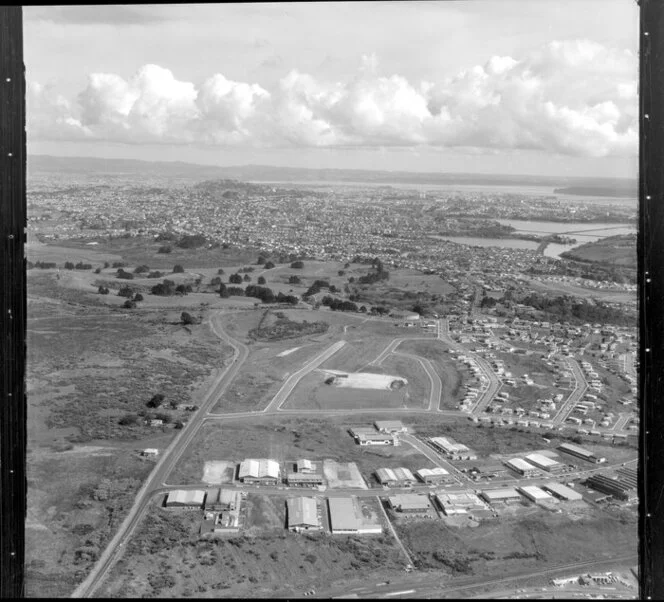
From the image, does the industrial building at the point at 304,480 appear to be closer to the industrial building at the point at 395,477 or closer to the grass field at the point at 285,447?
the grass field at the point at 285,447

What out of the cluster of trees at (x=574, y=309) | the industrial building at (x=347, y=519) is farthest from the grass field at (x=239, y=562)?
the cluster of trees at (x=574, y=309)

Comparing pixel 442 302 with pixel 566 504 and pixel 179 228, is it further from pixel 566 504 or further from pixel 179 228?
pixel 179 228

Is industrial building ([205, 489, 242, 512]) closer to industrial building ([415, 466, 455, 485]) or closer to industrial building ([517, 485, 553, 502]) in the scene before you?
industrial building ([415, 466, 455, 485])

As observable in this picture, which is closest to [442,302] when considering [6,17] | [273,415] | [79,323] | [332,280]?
[332,280]

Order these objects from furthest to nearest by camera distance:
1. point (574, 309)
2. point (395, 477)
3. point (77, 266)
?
point (77, 266)
point (574, 309)
point (395, 477)

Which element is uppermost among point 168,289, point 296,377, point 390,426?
point 168,289

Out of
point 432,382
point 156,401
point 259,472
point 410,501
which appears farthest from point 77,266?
point 410,501

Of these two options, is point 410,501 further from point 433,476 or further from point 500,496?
point 500,496
